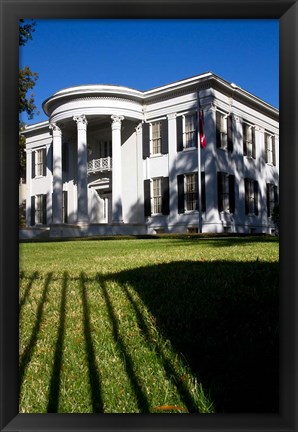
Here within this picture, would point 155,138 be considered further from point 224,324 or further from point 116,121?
point 224,324

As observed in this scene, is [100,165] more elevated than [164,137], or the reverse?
[164,137]

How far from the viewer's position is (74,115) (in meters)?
16.1

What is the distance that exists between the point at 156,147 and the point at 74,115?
3449mm

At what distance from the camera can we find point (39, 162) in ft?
59.7

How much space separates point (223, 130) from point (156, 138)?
2735 millimetres

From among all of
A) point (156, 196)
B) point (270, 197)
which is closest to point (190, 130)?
point (156, 196)

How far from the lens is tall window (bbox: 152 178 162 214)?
1617 cm

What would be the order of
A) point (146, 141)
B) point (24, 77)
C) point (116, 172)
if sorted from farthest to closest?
point (116, 172), point (146, 141), point (24, 77)

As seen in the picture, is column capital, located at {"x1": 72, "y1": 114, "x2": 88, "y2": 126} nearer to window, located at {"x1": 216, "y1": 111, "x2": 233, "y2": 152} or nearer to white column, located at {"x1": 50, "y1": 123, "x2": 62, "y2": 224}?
white column, located at {"x1": 50, "y1": 123, "x2": 62, "y2": 224}

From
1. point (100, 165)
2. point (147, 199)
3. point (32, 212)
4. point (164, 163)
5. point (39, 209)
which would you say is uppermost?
Answer: point (100, 165)

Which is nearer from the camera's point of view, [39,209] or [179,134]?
[179,134]
